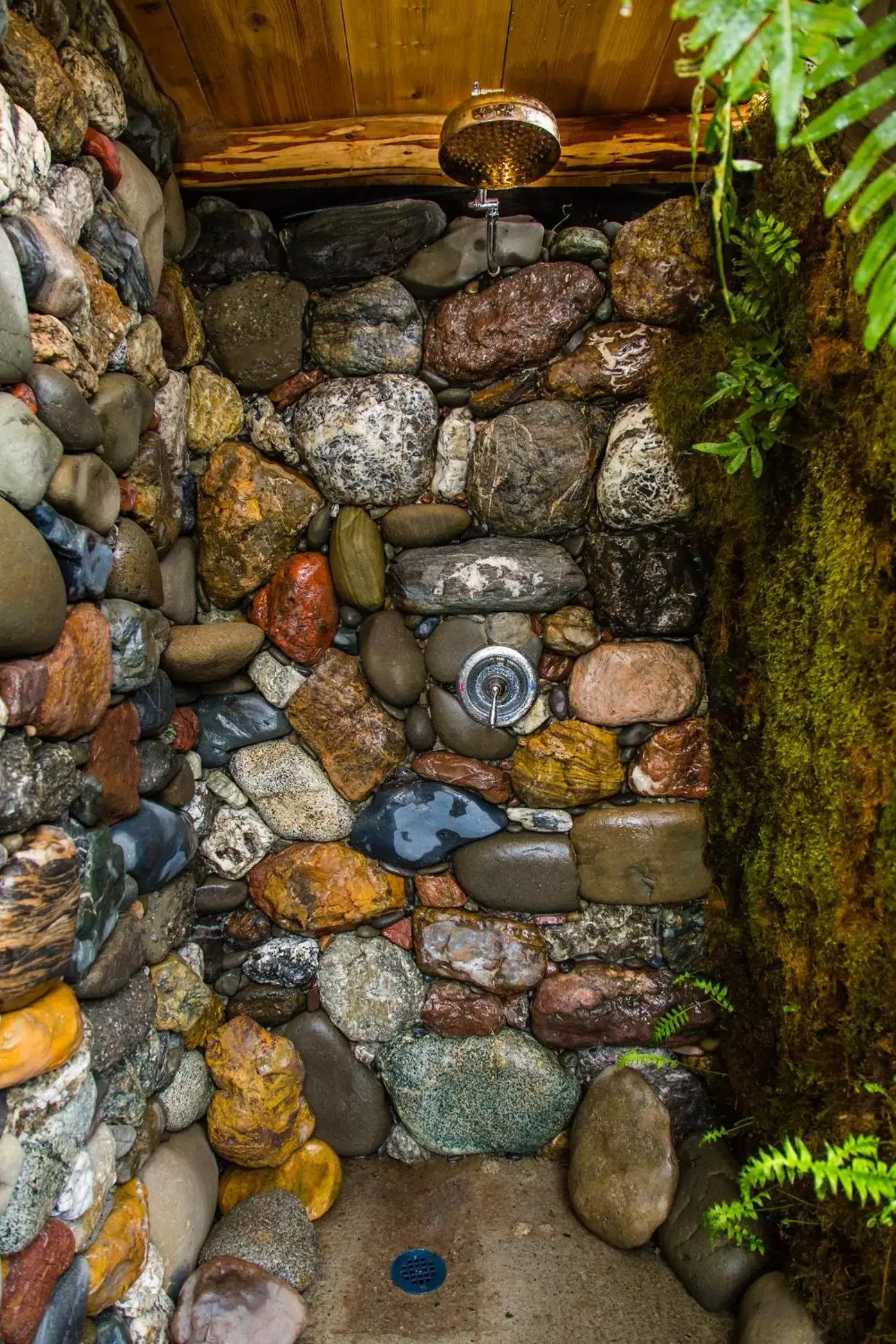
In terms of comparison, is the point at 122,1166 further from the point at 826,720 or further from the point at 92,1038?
the point at 826,720

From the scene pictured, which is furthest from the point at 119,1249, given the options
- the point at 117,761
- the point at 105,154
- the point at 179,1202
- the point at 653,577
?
the point at 105,154

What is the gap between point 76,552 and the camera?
1.98 m

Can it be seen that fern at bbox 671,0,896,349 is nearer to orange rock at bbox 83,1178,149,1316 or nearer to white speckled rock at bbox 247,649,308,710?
white speckled rock at bbox 247,649,308,710

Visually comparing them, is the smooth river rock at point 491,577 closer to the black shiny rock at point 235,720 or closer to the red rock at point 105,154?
the black shiny rock at point 235,720

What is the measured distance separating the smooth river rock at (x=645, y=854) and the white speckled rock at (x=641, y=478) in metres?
0.89

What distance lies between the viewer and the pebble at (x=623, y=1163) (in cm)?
245

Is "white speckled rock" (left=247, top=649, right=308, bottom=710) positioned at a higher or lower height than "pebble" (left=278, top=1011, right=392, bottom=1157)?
higher

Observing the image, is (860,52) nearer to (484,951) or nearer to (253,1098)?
(484,951)

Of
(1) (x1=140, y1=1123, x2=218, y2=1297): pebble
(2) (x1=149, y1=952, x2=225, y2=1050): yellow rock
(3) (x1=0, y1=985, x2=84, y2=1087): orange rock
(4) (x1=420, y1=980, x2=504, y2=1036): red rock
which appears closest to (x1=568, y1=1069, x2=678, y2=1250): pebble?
(4) (x1=420, y1=980, x2=504, y2=1036): red rock

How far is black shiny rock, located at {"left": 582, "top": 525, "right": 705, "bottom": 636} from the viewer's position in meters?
2.71

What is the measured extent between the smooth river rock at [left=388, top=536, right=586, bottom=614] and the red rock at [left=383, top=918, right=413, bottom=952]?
1.03 metres

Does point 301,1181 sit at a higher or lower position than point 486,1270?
higher

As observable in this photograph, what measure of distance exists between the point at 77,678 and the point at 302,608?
0.93m

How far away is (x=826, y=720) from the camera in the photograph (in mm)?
2135
